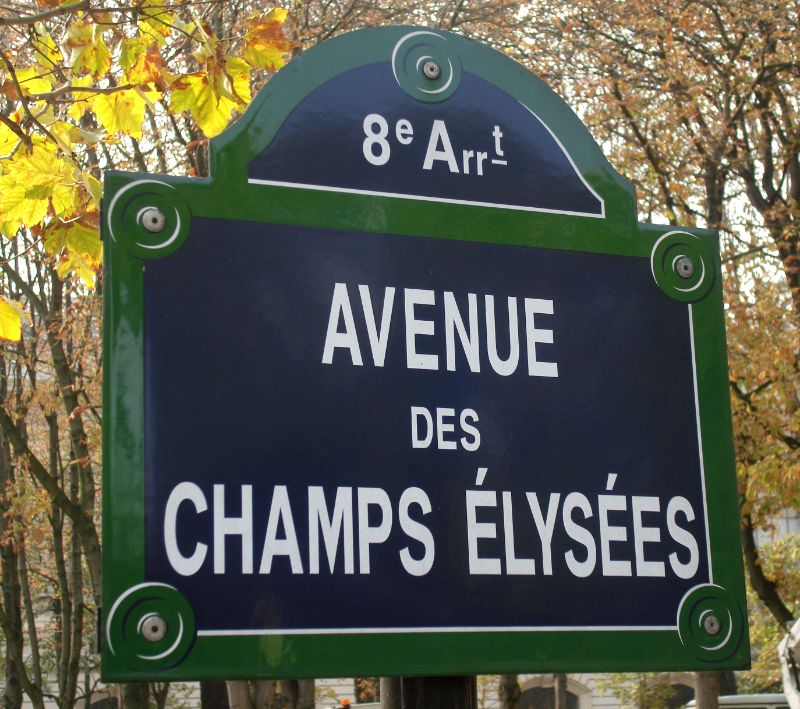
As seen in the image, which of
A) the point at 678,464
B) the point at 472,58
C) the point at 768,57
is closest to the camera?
the point at 678,464

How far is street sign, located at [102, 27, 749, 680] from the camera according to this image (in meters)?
1.90

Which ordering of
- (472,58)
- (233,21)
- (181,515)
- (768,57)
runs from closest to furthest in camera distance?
(181,515)
(472,58)
(233,21)
(768,57)

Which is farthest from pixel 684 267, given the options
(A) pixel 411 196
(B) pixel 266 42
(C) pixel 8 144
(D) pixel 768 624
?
(D) pixel 768 624

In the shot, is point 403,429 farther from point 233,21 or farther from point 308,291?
point 233,21

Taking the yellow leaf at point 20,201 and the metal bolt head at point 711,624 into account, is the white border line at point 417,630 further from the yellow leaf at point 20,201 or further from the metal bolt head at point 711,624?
the yellow leaf at point 20,201

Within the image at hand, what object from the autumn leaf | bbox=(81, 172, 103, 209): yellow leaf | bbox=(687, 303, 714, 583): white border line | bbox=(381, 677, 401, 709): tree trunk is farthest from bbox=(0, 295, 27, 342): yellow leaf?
bbox=(687, 303, 714, 583): white border line

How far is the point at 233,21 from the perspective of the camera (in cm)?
1289

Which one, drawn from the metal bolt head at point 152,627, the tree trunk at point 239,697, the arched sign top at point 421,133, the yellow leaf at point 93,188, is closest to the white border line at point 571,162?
the arched sign top at point 421,133

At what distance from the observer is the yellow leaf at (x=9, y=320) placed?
388 cm

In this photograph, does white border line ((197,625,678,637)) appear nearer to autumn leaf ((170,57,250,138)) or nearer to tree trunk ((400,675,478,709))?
tree trunk ((400,675,478,709))

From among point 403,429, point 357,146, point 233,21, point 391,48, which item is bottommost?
point 403,429

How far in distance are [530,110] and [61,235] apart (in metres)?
2.36

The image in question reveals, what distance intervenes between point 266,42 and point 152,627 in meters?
2.81

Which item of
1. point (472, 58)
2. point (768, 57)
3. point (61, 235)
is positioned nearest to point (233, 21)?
point (768, 57)
